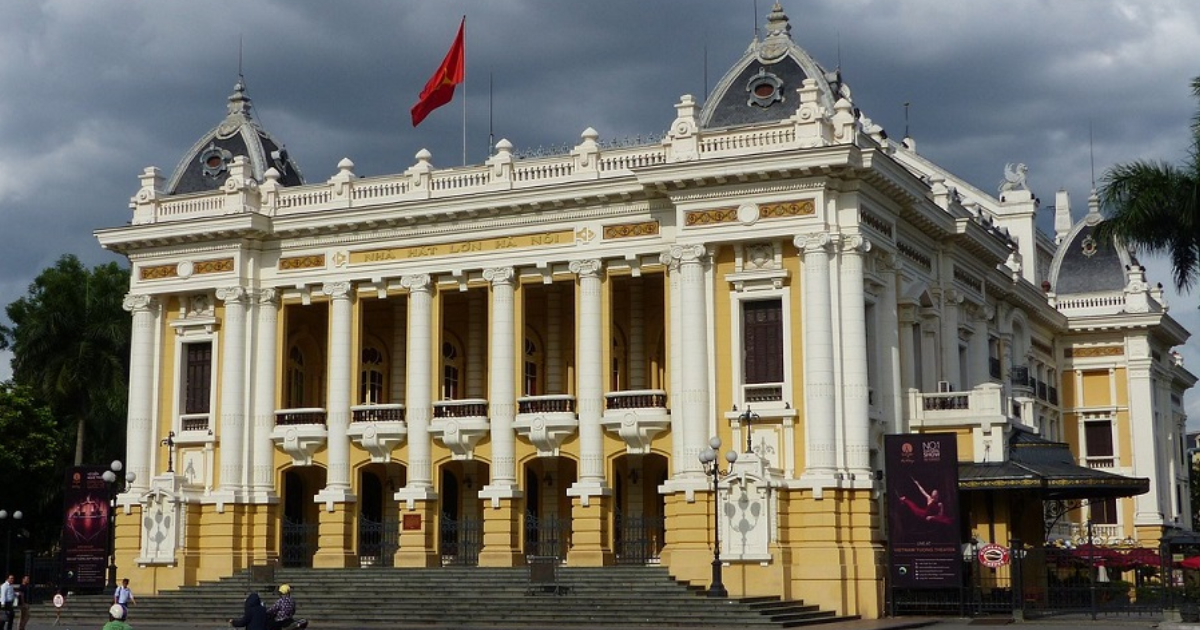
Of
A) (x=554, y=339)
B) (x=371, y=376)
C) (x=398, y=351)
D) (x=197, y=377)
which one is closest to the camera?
(x=197, y=377)

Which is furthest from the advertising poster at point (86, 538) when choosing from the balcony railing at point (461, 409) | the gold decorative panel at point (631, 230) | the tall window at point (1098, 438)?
the tall window at point (1098, 438)

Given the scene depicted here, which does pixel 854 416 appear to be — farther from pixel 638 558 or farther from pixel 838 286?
pixel 638 558

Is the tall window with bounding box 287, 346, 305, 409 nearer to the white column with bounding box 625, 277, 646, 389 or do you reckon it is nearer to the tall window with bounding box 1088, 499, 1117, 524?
the white column with bounding box 625, 277, 646, 389

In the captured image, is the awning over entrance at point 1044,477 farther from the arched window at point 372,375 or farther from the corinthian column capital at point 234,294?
the corinthian column capital at point 234,294

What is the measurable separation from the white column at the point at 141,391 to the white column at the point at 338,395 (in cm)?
600

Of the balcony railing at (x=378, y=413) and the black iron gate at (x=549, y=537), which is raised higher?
the balcony railing at (x=378, y=413)

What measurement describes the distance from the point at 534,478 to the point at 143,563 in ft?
39.8

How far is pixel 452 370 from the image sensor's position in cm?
5016

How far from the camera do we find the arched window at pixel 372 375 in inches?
1949

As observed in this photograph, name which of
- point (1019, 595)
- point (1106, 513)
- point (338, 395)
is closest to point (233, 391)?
point (338, 395)

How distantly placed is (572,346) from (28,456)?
2477 centimetres

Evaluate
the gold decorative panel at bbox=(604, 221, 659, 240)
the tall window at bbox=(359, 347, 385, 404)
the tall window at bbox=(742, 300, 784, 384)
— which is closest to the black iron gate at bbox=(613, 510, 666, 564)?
the tall window at bbox=(742, 300, 784, 384)

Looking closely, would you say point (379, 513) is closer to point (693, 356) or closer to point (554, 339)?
point (554, 339)

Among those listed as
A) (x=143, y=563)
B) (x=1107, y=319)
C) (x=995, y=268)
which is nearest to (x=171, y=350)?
(x=143, y=563)
